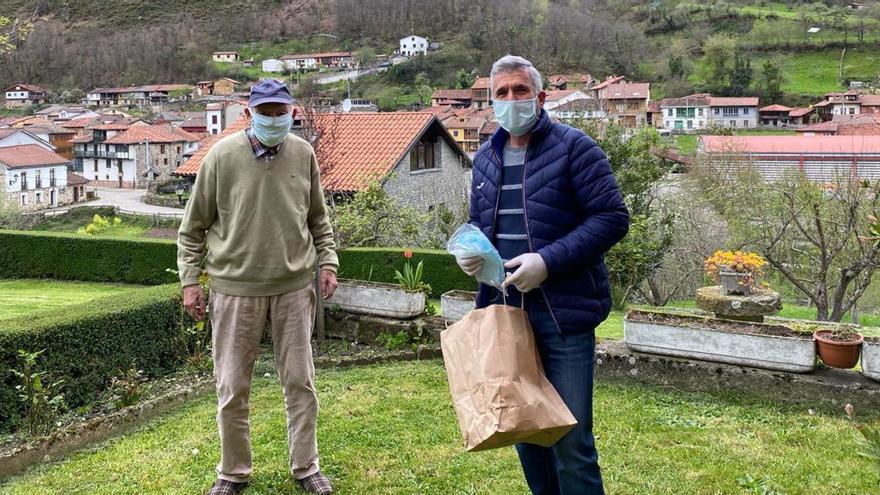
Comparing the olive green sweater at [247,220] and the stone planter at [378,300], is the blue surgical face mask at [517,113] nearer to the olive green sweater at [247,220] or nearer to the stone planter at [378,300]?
the olive green sweater at [247,220]

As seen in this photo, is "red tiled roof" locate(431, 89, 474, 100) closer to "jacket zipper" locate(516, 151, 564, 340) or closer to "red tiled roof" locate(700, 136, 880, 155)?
"red tiled roof" locate(700, 136, 880, 155)

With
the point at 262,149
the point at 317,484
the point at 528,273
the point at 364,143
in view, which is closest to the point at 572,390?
the point at 528,273

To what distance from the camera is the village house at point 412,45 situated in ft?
384

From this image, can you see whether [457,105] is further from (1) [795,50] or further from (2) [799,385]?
(2) [799,385]

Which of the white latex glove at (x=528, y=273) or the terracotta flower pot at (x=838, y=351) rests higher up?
the white latex glove at (x=528, y=273)

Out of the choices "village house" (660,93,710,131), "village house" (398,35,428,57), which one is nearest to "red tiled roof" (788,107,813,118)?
"village house" (660,93,710,131)

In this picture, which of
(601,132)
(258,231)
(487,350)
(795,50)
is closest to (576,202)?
(487,350)

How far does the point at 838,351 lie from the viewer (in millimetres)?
4598

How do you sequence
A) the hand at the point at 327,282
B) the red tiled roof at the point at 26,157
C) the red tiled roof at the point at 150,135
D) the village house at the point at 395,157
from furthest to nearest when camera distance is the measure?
the red tiled roof at the point at 150,135 → the red tiled roof at the point at 26,157 → the village house at the point at 395,157 → the hand at the point at 327,282

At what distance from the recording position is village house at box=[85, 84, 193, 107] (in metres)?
105

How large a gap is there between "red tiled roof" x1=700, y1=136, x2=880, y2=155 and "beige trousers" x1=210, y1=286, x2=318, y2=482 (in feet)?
73.9

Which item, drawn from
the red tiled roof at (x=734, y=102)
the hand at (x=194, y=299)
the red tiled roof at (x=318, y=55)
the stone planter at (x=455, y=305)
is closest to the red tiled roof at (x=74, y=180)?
the red tiled roof at (x=734, y=102)

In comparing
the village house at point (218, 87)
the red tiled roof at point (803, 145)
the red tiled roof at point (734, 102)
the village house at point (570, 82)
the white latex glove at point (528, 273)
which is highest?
the village house at point (218, 87)

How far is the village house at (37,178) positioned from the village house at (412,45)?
229 ft
